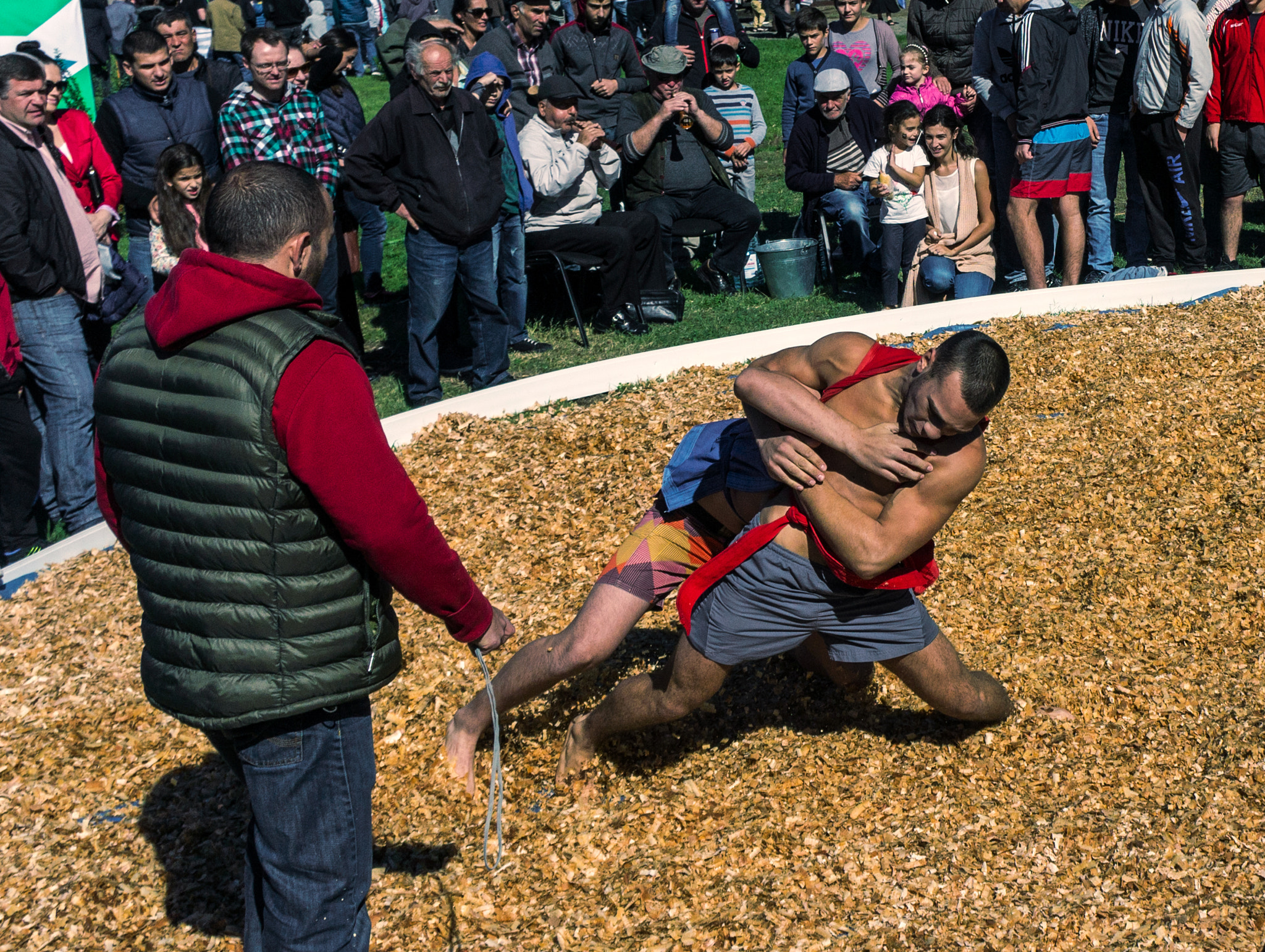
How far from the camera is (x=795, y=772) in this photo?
147 inches

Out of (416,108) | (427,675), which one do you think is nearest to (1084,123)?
(416,108)

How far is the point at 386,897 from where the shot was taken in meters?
3.32

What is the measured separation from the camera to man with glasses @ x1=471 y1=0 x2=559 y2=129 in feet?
29.6

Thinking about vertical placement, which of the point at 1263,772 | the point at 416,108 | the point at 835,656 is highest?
the point at 416,108

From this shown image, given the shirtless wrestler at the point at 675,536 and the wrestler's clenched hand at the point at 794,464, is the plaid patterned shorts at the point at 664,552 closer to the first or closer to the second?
Answer: the shirtless wrestler at the point at 675,536

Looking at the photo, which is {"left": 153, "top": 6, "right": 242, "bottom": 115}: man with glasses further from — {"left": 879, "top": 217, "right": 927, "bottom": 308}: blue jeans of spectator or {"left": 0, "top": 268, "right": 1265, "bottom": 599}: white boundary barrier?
{"left": 879, "top": 217, "right": 927, "bottom": 308}: blue jeans of spectator

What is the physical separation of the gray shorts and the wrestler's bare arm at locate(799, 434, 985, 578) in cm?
15

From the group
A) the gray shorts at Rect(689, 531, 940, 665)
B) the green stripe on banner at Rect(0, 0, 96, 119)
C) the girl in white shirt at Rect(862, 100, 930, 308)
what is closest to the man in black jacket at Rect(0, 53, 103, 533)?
the green stripe on banner at Rect(0, 0, 96, 119)

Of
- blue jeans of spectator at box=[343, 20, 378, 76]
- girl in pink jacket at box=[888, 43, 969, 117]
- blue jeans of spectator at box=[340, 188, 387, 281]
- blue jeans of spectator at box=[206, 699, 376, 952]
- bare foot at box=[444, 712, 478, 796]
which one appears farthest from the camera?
blue jeans of spectator at box=[343, 20, 378, 76]

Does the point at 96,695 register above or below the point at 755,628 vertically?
below

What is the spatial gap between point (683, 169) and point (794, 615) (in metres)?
6.53

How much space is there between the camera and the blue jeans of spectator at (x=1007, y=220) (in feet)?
27.9

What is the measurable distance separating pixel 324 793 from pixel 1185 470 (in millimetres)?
4190

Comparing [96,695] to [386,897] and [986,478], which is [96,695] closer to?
[386,897]
